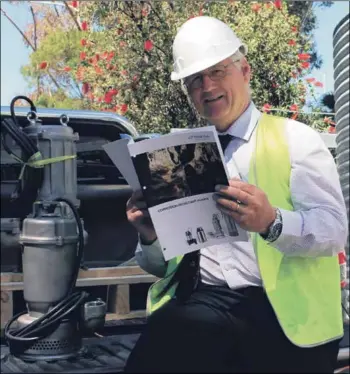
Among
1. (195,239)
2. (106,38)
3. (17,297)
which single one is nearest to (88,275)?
(17,297)

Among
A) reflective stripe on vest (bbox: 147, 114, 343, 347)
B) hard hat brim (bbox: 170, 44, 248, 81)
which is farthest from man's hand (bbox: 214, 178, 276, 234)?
hard hat brim (bbox: 170, 44, 248, 81)

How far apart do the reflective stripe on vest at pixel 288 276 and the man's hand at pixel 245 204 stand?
0.53 feet

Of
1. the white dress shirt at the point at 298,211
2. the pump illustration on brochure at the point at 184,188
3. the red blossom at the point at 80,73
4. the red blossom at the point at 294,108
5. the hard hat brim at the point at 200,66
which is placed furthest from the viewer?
the red blossom at the point at 80,73

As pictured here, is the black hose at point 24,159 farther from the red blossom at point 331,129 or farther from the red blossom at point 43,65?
the red blossom at point 331,129

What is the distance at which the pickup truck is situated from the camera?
9.64 feet

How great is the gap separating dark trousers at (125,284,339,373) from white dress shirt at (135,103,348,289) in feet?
0.26

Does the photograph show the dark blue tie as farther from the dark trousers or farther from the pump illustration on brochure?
the dark trousers

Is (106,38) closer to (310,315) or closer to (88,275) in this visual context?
(88,275)

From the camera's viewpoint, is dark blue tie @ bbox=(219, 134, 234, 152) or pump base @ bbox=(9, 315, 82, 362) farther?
pump base @ bbox=(9, 315, 82, 362)

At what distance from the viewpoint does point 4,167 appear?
309 centimetres

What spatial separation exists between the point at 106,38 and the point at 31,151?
843 millimetres

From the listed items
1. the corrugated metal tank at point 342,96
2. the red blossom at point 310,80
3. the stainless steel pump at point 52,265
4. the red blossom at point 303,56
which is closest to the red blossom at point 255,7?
the red blossom at point 303,56

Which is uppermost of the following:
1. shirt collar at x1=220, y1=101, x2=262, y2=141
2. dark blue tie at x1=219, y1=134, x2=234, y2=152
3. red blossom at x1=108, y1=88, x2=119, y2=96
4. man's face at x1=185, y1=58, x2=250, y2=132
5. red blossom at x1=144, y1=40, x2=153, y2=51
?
red blossom at x1=144, y1=40, x2=153, y2=51

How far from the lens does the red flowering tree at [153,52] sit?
3260 millimetres
